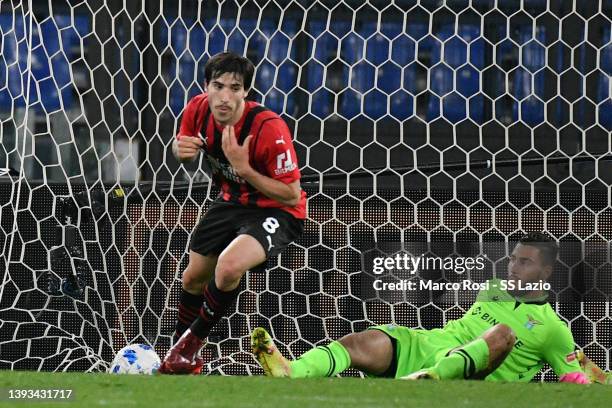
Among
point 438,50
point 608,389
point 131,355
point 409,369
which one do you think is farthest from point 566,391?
point 438,50

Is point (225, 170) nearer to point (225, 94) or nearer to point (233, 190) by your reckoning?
point (233, 190)

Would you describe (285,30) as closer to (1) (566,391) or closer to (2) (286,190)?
(2) (286,190)

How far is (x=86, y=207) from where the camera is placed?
5.55m

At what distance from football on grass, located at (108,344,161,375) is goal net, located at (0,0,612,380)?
64 cm

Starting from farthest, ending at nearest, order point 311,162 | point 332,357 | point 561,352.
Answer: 1. point 311,162
2. point 561,352
3. point 332,357

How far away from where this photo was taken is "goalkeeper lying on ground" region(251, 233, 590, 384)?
15.1ft

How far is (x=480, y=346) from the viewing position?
4695 mm

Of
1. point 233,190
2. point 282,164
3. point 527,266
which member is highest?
point 282,164

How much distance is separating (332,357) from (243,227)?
1.90 feet

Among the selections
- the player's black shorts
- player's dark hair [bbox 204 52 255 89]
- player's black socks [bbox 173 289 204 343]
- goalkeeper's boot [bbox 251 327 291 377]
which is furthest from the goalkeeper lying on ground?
player's dark hair [bbox 204 52 255 89]

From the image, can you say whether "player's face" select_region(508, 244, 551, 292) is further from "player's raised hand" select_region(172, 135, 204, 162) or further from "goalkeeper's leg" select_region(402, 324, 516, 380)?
"player's raised hand" select_region(172, 135, 204, 162)

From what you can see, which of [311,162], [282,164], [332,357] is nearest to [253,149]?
[282,164]

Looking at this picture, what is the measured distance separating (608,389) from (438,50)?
2.91 metres

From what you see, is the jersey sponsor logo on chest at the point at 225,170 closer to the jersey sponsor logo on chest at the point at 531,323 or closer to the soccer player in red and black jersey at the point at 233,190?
the soccer player in red and black jersey at the point at 233,190
